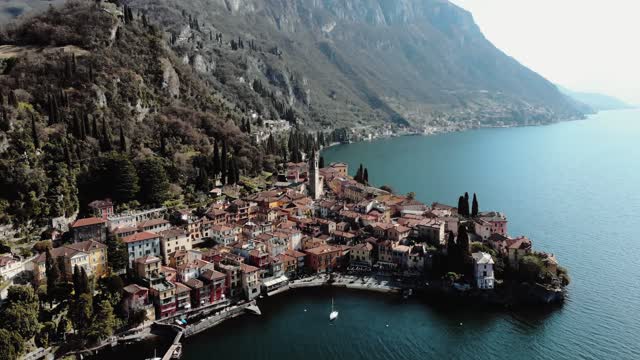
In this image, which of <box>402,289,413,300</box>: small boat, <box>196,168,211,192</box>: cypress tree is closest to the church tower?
<box>196,168,211,192</box>: cypress tree

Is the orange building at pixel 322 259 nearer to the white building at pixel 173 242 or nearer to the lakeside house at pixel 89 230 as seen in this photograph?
the white building at pixel 173 242

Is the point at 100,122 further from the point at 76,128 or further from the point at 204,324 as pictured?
the point at 204,324

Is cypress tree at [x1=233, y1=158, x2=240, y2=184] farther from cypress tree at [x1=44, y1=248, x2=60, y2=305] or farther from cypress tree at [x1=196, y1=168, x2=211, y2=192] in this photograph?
cypress tree at [x1=44, y1=248, x2=60, y2=305]

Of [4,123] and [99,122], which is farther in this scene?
[99,122]

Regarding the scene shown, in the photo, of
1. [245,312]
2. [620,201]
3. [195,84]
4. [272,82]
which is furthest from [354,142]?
[245,312]

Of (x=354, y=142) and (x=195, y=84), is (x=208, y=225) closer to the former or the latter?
(x=195, y=84)

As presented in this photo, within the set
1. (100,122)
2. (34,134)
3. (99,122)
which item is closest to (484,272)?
(34,134)
